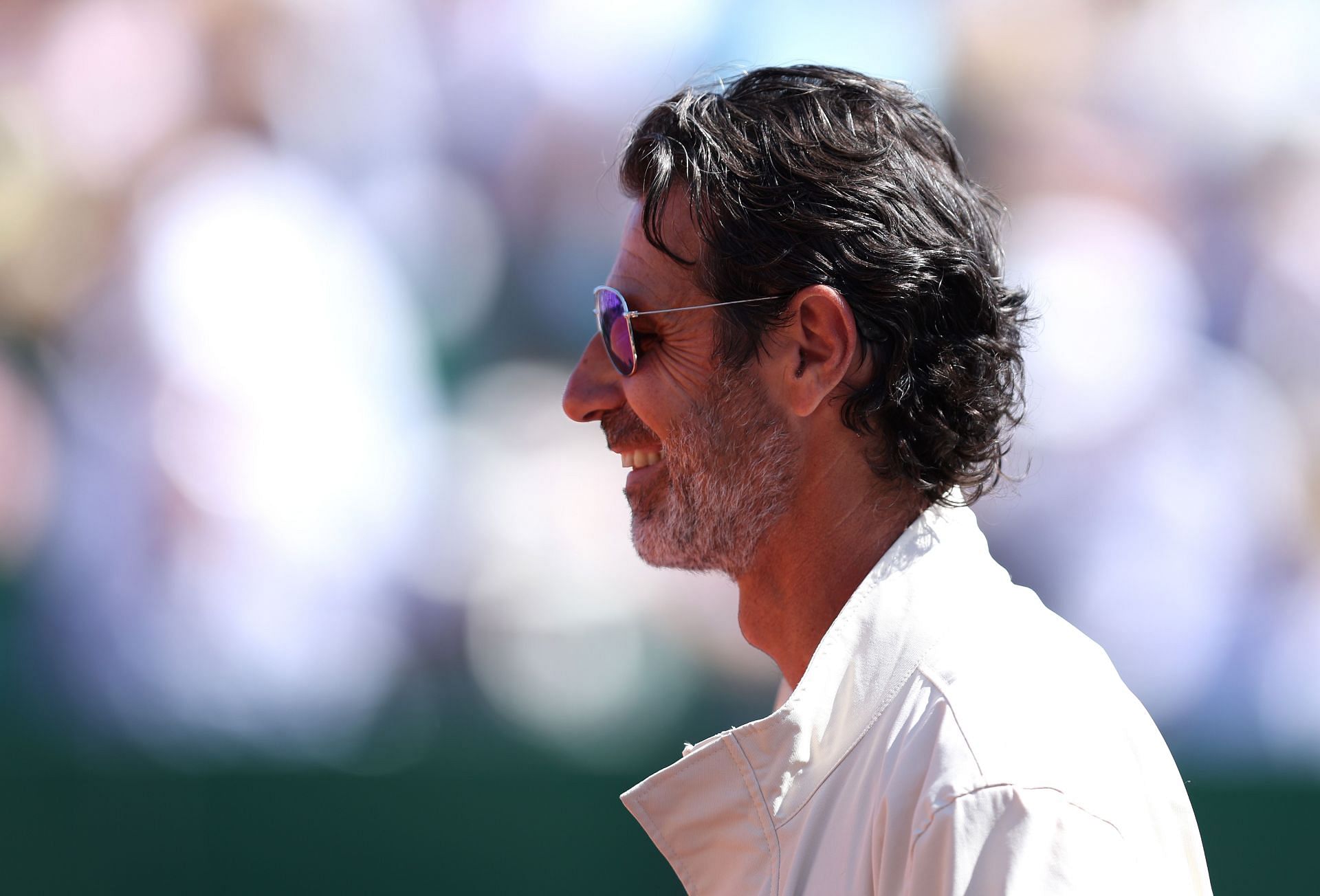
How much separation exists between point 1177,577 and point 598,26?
276 cm

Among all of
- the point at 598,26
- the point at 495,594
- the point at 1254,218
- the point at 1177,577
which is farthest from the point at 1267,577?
the point at 598,26

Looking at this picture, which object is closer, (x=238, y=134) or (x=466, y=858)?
(x=466, y=858)

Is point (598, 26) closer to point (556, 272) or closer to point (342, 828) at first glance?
point (556, 272)

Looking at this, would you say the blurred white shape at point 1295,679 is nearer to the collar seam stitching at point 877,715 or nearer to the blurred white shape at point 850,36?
the blurred white shape at point 850,36

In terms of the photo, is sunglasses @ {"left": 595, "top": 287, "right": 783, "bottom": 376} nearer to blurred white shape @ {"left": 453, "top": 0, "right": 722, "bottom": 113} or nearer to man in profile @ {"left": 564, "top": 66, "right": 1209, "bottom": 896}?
man in profile @ {"left": 564, "top": 66, "right": 1209, "bottom": 896}

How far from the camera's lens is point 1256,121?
3.88 meters

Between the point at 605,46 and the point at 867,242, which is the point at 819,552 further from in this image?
the point at 605,46

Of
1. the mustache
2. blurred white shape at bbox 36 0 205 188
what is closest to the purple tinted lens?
the mustache

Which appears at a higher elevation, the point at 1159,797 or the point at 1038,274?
the point at 1038,274

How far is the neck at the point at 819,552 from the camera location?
1764 mm

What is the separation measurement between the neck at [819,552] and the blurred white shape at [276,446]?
1971 mm

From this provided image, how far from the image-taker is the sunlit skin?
1.78 metres

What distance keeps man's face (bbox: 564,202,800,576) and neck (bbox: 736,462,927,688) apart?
4 centimetres

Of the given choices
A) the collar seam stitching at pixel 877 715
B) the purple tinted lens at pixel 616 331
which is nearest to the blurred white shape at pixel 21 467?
the purple tinted lens at pixel 616 331
